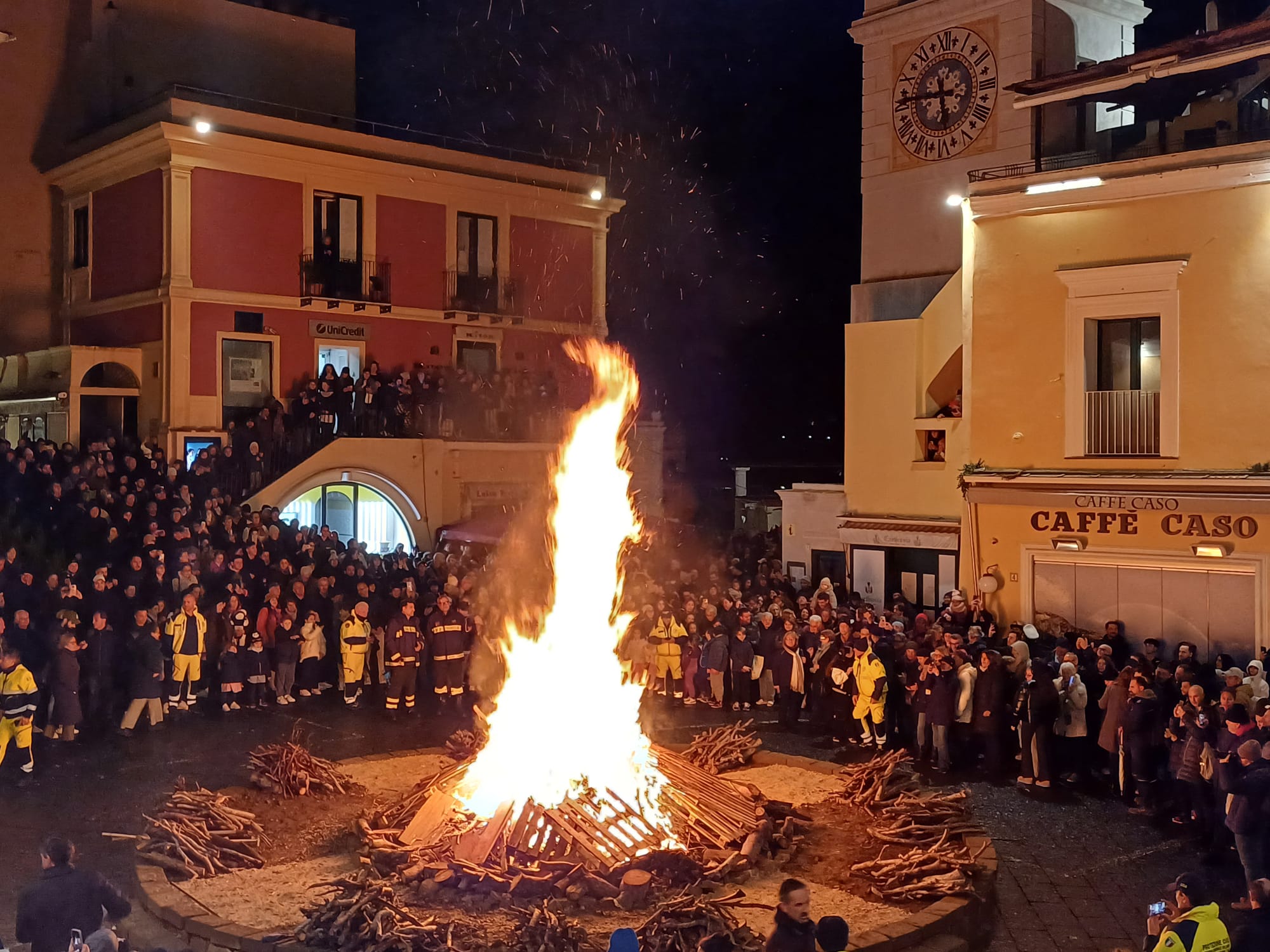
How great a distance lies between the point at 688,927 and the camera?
8.59 m

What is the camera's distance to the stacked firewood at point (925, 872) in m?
9.41

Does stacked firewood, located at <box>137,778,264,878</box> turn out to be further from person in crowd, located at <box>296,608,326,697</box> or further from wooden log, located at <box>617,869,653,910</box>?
person in crowd, located at <box>296,608,326,697</box>

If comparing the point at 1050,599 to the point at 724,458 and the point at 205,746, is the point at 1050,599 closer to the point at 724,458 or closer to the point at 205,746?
the point at 205,746

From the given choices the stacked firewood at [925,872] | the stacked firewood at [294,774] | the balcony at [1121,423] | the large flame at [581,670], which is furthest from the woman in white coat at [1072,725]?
the stacked firewood at [294,774]

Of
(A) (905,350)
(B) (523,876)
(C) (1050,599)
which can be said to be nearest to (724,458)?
(A) (905,350)

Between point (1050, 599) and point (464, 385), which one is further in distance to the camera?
point (464, 385)

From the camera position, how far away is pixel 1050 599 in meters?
18.8

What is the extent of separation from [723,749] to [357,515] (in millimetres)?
15695

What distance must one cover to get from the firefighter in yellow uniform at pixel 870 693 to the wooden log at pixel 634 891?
20.8ft

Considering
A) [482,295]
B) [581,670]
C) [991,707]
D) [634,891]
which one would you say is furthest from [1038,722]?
[482,295]

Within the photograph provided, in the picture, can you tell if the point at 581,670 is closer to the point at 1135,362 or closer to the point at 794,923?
the point at 794,923

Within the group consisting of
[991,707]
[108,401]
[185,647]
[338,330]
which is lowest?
[991,707]

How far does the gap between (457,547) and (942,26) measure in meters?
14.6

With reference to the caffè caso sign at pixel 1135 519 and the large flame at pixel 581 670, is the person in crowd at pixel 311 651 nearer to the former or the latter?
the large flame at pixel 581 670
